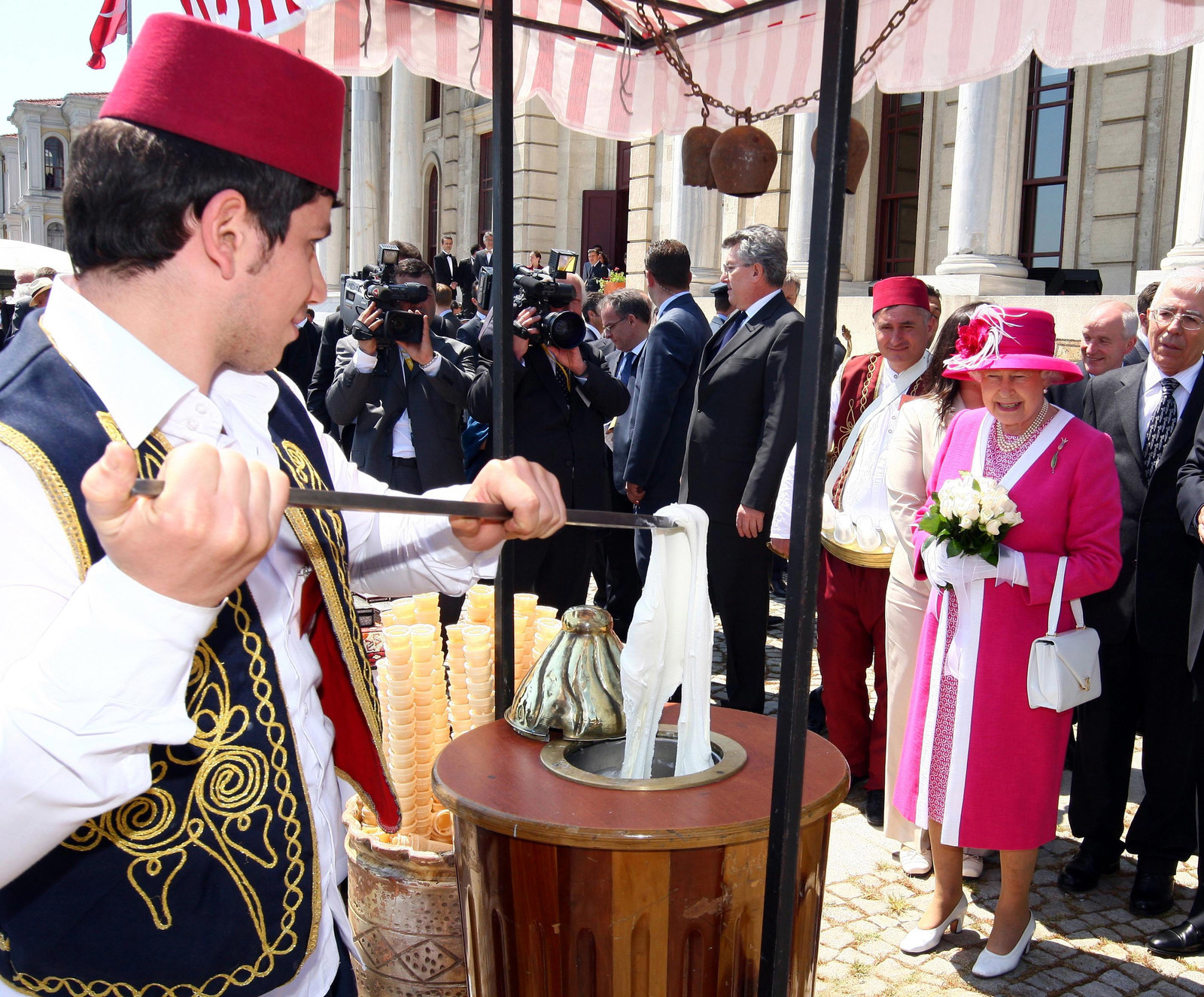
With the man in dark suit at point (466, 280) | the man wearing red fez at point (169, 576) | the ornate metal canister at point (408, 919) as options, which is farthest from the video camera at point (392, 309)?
the man in dark suit at point (466, 280)

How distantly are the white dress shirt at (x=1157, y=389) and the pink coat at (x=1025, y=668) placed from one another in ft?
2.47

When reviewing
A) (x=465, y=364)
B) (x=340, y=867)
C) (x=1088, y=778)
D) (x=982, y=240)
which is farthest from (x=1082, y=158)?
(x=340, y=867)

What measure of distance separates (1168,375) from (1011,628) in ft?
4.18

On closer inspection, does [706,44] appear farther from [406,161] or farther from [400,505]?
[406,161]

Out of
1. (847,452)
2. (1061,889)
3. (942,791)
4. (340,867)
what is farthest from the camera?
(847,452)

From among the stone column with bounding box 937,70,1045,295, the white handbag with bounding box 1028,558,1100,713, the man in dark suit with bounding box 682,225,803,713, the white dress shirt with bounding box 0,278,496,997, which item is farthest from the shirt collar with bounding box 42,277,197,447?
the stone column with bounding box 937,70,1045,295

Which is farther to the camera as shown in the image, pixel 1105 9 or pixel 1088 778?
pixel 1088 778

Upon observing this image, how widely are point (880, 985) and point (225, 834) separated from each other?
2319 millimetres

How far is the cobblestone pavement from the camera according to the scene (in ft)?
9.78

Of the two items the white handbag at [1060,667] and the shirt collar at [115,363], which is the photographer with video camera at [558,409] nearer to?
the white handbag at [1060,667]

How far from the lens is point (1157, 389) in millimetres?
3635

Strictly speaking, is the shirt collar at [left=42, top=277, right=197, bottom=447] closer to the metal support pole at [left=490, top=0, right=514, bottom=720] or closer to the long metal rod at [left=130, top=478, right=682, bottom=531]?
the long metal rod at [left=130, top=478, right=682, bottom=531]

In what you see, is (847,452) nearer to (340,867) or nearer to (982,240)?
(340,867)

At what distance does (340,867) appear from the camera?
1644 millimetres
